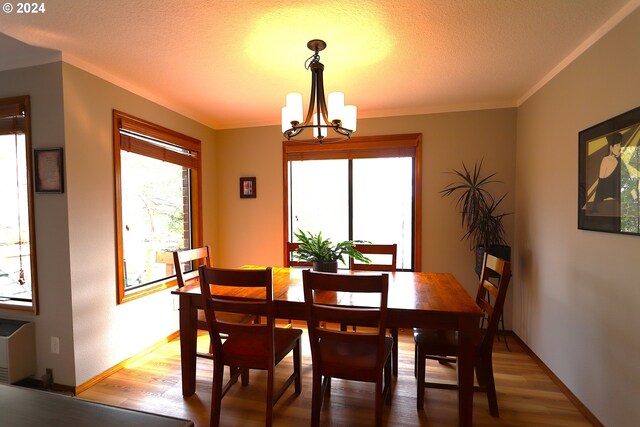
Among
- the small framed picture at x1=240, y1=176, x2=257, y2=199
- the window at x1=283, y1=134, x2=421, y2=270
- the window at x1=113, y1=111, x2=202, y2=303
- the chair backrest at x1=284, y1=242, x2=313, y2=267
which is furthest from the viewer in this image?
the small framed picture at x1=240, y1=176, x2=257, y2=199

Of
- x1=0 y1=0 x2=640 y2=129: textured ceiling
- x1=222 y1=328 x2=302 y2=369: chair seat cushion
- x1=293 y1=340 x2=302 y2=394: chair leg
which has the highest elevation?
x1=0 y1=0 x2=640 y2=129: textured ceiling

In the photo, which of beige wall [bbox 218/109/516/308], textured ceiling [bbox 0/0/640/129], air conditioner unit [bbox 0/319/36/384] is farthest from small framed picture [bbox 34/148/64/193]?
beige wall [bbox 218/109/516/308]

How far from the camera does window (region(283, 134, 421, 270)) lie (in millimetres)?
3451

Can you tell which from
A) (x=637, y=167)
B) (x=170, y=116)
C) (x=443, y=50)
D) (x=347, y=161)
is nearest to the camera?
(x=637, y=167)

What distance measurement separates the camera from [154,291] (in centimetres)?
289

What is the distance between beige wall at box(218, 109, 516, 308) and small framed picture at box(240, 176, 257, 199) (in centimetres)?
5

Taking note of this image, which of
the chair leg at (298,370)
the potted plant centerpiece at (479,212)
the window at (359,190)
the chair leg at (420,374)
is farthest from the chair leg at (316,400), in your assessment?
the potted plant centerpiece at (479,212)

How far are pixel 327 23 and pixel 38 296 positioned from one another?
9.10 ft

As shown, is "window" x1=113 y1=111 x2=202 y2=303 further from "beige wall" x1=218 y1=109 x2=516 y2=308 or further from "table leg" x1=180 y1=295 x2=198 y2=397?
"table leg" x1=180 y1=295 x2=198 y2=397

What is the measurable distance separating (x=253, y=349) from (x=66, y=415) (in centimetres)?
126

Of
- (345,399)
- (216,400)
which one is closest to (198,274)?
(216,400)

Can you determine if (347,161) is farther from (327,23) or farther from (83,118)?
(83,118)

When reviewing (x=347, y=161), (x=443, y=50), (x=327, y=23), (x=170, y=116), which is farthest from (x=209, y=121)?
(x=443, y=50)

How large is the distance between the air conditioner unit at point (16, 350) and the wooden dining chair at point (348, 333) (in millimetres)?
2182
